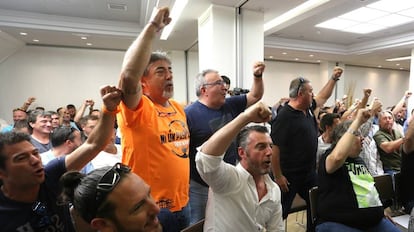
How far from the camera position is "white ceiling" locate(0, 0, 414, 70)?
4330mm

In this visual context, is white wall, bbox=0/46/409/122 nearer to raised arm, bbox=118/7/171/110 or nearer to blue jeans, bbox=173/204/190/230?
blue jeans, bbox=173/204/190/230

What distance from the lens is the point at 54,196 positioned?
1096 millimetres

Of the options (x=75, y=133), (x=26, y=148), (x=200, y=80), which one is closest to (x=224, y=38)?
(x=200, y=80)

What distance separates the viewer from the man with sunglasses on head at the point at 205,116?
5.66ft

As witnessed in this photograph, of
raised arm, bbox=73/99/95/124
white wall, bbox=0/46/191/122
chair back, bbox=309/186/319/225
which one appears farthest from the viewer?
white wall, bbox=0/46/191/122

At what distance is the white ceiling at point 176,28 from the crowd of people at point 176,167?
8.54 ft

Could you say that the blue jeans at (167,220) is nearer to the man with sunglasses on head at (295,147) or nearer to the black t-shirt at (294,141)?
the man with sunglasses on head at (295,147)

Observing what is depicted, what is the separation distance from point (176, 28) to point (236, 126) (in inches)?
180

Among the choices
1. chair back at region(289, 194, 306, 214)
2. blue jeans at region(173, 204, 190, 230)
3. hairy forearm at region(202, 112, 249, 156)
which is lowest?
chair back at region(289, 194, 306, 214)

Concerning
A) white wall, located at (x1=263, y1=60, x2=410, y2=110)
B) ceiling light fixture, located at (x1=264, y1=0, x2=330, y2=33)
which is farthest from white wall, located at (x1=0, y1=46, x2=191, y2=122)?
white wall, located at (x1=263, y1=60, x2=410, y2=110)

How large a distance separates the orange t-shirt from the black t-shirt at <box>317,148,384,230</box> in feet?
3.45

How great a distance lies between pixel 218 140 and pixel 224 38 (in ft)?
10.6

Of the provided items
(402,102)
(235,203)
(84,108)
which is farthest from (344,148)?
(84,108)

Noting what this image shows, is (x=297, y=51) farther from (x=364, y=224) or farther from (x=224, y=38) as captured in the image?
(x=364, y=224)
